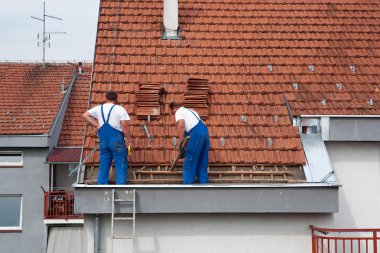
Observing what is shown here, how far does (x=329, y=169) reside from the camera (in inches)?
409

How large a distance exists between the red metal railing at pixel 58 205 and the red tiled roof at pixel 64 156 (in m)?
1.38

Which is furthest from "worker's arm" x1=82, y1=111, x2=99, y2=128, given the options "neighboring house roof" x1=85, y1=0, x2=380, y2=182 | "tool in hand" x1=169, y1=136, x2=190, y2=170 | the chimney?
the chimney

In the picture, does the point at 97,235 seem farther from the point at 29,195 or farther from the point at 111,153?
the point at 29,195

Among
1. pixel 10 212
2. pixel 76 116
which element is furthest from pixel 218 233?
pixel 76 116

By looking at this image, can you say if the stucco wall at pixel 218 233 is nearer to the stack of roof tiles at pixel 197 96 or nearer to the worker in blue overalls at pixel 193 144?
the worker in blue overalls at pixel 193 144

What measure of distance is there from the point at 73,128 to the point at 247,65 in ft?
66.1

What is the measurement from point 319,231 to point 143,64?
180 inches

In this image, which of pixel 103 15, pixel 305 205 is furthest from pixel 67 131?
pixel 305 205

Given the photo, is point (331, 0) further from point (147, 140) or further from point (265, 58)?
point (147, 140)

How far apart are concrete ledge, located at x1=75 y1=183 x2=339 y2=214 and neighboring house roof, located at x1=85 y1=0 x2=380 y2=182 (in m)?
0.86

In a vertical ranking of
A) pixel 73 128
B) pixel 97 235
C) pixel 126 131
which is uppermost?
pixel 73 128

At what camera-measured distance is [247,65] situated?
12352 millimetres

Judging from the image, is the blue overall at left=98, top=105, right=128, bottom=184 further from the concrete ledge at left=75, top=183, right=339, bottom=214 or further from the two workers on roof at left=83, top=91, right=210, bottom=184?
the concrete ledge at left=75, top=183, right=339, bottom=214

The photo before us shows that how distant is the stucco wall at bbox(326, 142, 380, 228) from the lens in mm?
11141
